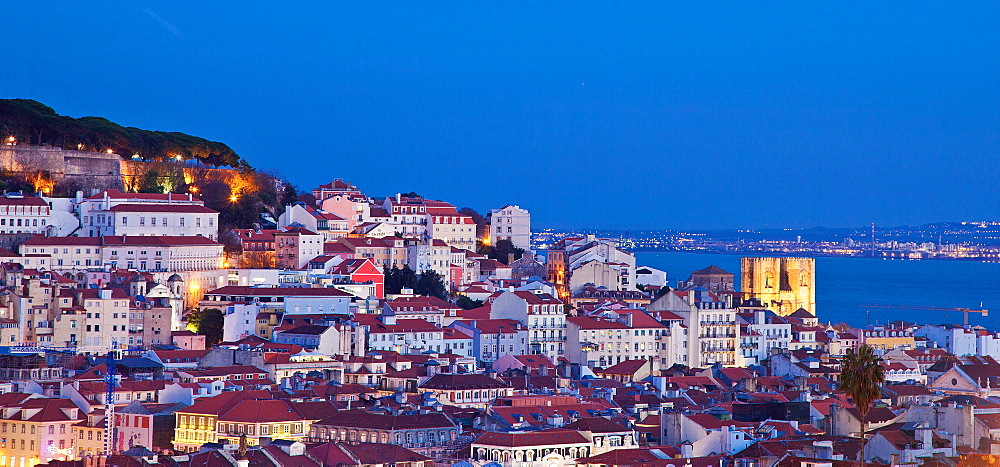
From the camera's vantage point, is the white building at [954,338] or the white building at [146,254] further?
the white building at [954,338]

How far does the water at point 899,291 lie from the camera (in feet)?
330

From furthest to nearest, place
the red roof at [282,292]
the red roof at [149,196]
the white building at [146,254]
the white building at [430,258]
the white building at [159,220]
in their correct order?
the white building at [430,258] < the red roof at [149,196] < the white building at [159,220] < the white building at [146,254] < the red roof at [282,292]

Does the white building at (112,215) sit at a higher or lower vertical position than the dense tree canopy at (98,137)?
lower

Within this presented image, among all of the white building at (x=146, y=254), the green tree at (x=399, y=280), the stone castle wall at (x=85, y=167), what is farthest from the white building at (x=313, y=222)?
the white building at (x=146, y=254)

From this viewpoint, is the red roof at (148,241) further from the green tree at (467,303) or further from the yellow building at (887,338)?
the yellow building at (887,338)

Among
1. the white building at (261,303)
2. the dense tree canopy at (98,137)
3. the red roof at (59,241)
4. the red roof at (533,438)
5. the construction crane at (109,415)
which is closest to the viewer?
the red roof at (533,438)

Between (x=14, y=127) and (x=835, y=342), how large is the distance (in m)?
32.2

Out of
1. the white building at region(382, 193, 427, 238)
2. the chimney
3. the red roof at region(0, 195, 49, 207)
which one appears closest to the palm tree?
the chimney

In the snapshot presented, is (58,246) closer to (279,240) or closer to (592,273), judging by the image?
(279,240)

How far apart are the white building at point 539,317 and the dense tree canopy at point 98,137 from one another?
22757mm

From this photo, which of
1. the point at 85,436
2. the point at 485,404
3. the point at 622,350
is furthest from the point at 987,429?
the point at 622,350

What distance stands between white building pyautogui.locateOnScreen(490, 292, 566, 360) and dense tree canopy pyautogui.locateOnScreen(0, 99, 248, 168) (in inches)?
896

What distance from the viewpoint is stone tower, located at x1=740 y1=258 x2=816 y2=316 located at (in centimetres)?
8125

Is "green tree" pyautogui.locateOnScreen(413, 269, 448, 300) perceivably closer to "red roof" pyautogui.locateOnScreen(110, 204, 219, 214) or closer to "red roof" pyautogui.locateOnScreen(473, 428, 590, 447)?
"red roof" pyautogui.locateOnScreen(110, 204, 219, 214)
